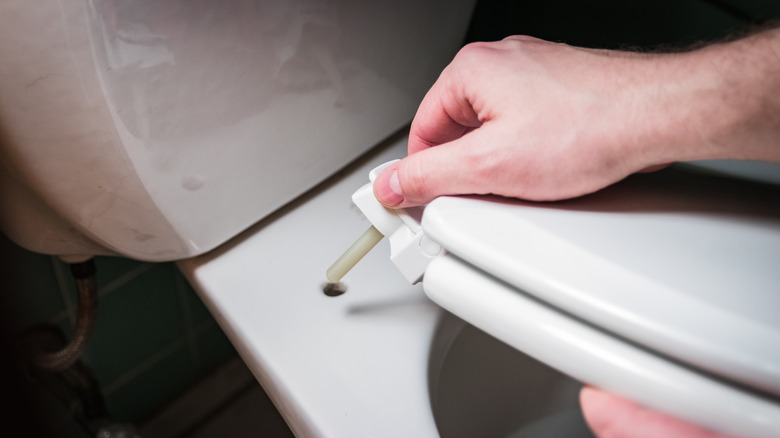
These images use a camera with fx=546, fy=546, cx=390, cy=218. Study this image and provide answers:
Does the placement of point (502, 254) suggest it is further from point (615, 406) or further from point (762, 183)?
point (762, 183)

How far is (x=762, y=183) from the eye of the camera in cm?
35

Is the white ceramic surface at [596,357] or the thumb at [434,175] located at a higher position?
the thumb at [434,175]

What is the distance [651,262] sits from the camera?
0.83 feet

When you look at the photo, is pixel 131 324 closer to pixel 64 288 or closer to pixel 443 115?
pixel 64 288

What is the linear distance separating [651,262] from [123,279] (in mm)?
491

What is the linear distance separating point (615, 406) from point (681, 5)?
0.54m

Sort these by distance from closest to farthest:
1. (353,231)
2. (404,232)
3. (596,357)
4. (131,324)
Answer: (596,357), (404,232), (353,231), (131,324)

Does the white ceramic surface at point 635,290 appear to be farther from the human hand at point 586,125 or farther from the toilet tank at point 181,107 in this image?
the toilet tank at point 181,107

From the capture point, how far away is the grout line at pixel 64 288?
0.48 meters

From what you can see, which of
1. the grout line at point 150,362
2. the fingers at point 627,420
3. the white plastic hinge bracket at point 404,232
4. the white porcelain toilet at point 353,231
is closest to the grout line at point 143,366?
the grout line at point 150,362

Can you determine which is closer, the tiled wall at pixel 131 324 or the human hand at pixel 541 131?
the human hand at pixel 541 131

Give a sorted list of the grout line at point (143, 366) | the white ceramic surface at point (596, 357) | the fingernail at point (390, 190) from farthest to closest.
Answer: the grout line at point (143, 366) < the fingernail at point (390, 190) < the white ceramic surface at point (596, 357)

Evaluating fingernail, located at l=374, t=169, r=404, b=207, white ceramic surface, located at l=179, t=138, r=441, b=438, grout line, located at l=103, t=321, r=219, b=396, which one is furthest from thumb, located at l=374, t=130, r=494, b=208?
grout line, located at l=103, t=321, r=219, b=396

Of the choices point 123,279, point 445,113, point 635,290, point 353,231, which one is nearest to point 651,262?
point 635,290
